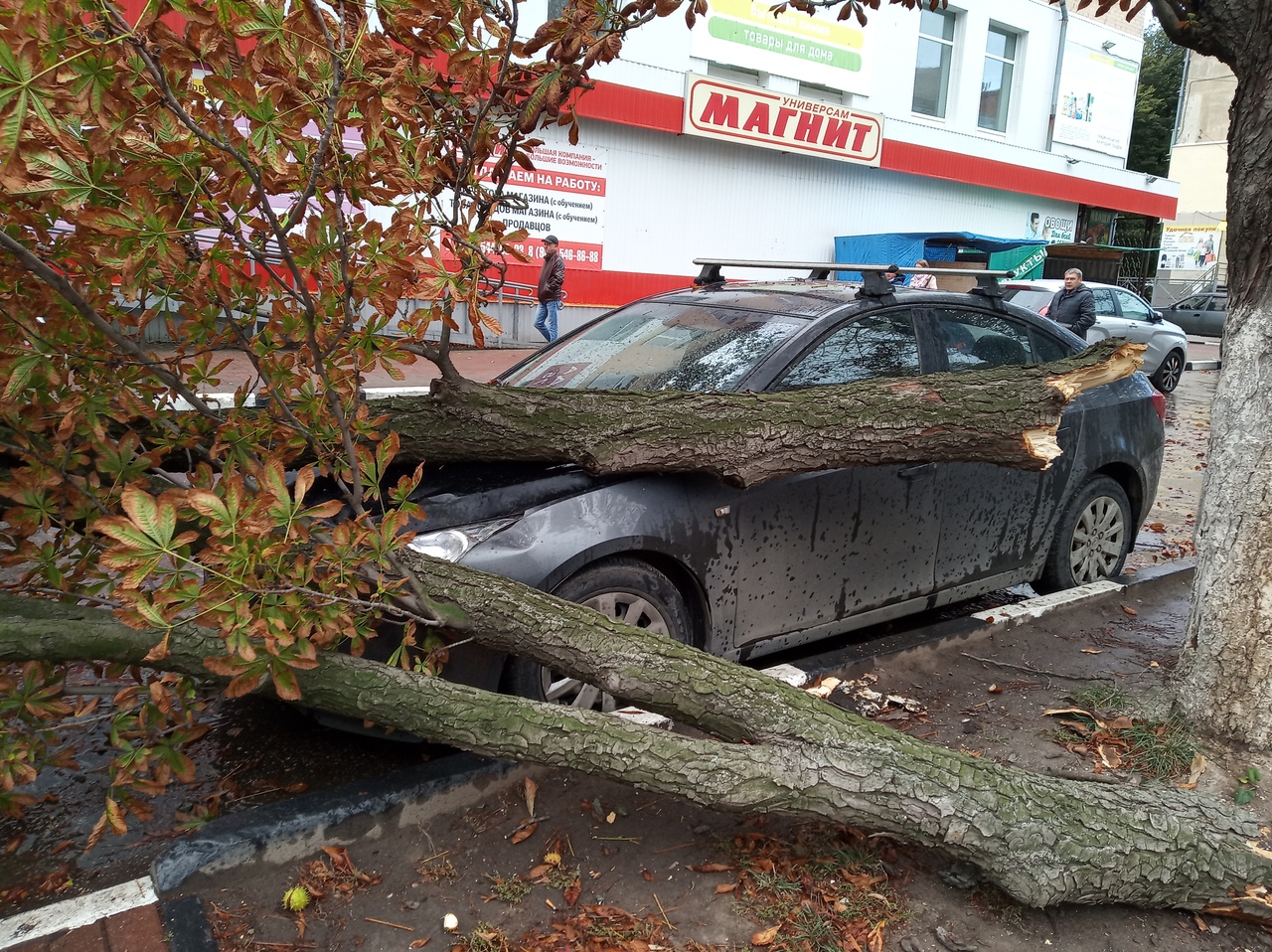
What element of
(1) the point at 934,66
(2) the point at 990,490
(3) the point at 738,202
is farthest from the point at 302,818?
(1) the point at 934,66

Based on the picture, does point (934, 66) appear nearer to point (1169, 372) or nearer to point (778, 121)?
point (778, 121)

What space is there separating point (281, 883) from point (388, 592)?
0.81 m

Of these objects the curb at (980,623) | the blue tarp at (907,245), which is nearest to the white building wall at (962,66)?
the blue tarp at (907,245)

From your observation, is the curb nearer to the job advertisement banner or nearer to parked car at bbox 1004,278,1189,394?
parked car at bbox 1004,278,1189,394

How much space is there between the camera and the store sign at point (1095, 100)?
24.3 metres

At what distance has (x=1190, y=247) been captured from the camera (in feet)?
125

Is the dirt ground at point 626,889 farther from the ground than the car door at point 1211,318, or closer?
closer

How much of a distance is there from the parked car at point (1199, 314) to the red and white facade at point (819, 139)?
4515 millimetres

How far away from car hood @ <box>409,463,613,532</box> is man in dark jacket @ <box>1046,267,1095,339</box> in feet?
34.7

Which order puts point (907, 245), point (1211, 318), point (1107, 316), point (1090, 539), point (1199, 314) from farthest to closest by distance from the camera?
point (1199, 314) < point (1211, 318) < point (907, 245) < point (1107, 316) < point (1090, 539)

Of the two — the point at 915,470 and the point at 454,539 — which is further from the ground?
the point at 915,470

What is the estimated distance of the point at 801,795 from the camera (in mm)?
2568

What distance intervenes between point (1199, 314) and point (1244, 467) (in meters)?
29.3

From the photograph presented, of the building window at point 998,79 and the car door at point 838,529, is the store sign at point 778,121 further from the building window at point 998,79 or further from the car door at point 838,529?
the car door at point 838,529
